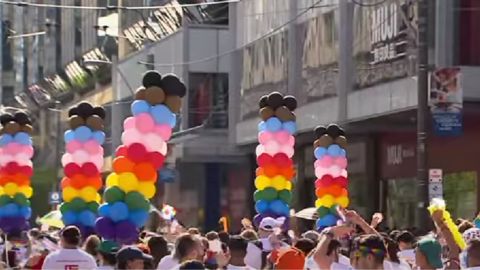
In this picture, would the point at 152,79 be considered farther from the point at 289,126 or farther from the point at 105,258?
the point at 289,126

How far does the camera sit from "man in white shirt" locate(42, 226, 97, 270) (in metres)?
10.5

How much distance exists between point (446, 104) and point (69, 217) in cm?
709

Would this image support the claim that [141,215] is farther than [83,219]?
No

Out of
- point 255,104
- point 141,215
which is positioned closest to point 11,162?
point 141,215

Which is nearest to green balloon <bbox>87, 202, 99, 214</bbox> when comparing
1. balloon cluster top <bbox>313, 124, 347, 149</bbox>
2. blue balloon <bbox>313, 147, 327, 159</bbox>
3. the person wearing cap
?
blue balloon <bbox>313, 147, 327, 159</bbox>

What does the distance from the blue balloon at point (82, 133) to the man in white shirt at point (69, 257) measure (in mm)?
7374

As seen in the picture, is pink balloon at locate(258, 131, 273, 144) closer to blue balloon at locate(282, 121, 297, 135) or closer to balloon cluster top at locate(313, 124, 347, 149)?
blue balloon at locate(282, 121, 297, 135)

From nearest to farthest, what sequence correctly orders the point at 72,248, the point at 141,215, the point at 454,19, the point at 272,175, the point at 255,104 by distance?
1. the point at 72,248
2. the point at 141,215
3. the point at 272,175
4. the point at 454,19
5. the point at 255,104

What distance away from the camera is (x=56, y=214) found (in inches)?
856

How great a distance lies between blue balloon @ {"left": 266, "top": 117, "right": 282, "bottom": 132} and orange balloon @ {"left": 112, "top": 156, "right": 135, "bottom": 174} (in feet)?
16.8

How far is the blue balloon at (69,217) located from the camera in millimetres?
17156

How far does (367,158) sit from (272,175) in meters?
13.6

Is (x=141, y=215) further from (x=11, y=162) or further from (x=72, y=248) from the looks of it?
(x=11, y=162)

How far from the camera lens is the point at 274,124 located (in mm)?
19719
